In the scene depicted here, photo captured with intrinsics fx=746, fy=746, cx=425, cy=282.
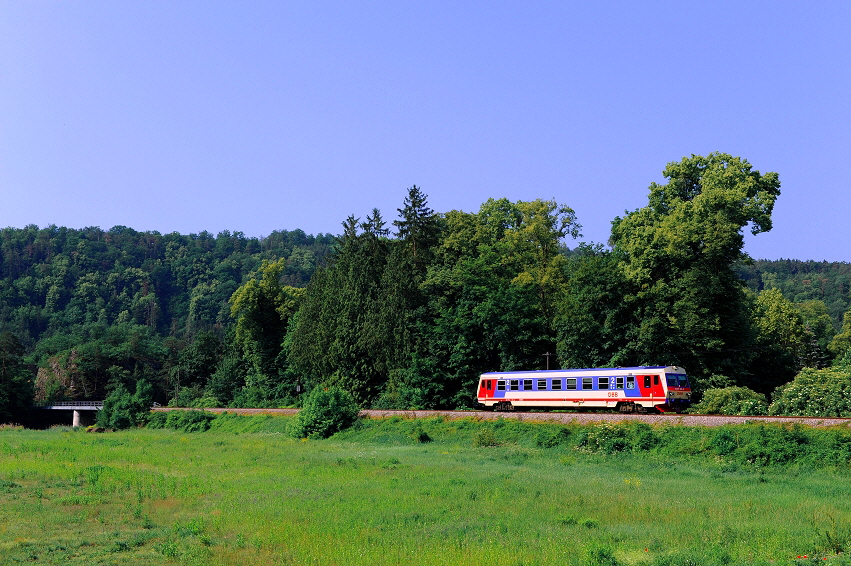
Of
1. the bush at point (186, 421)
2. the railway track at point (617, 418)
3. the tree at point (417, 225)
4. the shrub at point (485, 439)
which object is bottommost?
the bush at point (186, 421)

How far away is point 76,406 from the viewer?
344ft

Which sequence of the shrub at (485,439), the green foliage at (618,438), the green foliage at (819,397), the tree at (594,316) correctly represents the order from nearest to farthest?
the green foliage at (618,438), the green foliage at (819,397), the shrub at (485,439), the tree at (594,316)

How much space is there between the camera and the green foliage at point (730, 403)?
1549 inches

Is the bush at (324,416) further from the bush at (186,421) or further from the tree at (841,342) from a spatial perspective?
the tree at (841,342)

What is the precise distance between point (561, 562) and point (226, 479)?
18.2 metres

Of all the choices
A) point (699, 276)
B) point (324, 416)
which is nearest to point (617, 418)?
point (699, 276)

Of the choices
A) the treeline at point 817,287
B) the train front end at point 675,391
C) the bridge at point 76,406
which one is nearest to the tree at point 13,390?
the bridge at point 76,406

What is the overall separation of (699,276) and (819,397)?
1276 cm

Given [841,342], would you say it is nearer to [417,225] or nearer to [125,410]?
[417,225]

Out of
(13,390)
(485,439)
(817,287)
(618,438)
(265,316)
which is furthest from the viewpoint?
(817,287)

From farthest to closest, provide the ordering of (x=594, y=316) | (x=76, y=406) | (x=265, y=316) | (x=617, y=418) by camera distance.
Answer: (x=76, y=406) → (x=265, y=316) → (x=594, y=316) → (x=617, y=418)

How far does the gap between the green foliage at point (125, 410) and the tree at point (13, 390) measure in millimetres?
29991

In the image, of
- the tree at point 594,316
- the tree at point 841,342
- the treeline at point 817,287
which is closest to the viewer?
the tree at point 594,316

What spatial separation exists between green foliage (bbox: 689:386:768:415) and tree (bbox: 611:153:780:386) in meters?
6.39
